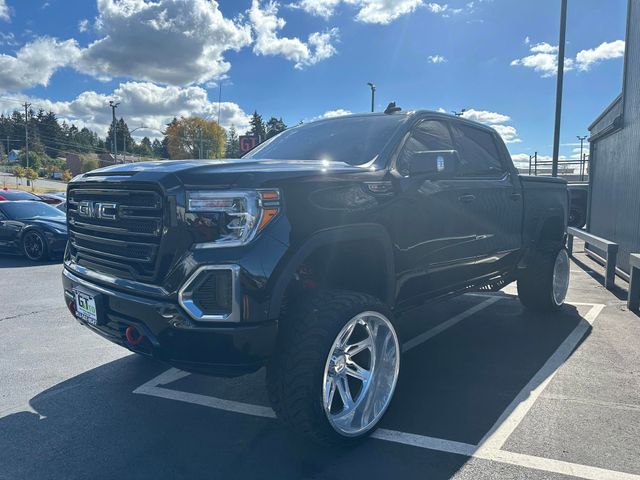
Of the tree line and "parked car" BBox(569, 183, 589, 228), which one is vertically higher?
the tree line

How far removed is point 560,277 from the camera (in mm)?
6285

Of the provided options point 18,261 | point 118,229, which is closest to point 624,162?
point 118,229

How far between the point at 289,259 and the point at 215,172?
61 centimetres

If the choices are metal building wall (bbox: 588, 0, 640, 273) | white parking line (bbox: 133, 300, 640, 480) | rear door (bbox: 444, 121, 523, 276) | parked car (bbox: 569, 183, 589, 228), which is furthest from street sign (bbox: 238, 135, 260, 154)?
white parking line (bbox: 133, 300, 640, 480)

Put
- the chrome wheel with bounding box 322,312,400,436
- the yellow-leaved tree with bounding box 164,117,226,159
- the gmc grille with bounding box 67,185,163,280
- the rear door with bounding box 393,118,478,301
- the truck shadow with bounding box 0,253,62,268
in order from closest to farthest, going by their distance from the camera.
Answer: the gmc grille with bounding box 67,185,163,280 → the chrome wheel with bounding box 322,312,400,436 → the rear door with bounding box 393,118,478,301 → the truck shadow with bounding box 0,253,62,268 → the yellow-leaved tree with bounding box 164,117,226,159

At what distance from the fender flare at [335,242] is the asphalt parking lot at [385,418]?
90 centimetres

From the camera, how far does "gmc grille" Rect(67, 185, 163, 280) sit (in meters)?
2.76

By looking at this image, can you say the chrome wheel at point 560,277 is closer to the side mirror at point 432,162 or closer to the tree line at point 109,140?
the side mirror at point 432,162

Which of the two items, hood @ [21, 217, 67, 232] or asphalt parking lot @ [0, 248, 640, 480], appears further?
hood @ [21, 217, 67, 232]

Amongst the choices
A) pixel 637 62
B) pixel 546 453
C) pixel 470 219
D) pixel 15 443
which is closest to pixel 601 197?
pixel 637 62

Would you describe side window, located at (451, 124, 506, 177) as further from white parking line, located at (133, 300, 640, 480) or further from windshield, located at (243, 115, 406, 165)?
white parking line, located at (133, 300, 640, 480)

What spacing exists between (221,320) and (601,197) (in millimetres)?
11112

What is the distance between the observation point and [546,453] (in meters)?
2.93

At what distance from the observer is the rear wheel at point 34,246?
403 inches
